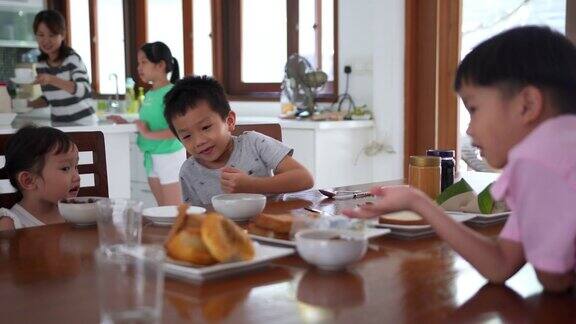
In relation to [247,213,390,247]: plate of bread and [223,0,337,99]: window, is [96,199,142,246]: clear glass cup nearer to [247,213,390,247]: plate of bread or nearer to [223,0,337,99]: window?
[247,213,390,247]: plate of bread

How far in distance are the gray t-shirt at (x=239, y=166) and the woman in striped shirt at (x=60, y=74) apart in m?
2.14

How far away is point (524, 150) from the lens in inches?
35.1

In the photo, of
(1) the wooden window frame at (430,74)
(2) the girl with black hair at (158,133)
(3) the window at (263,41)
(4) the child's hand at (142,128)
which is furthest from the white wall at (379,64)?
→ (4) the child's hand at (142,128)

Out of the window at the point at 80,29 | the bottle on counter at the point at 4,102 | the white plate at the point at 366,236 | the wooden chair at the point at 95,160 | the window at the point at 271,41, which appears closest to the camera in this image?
the white plate at the point at 366,236

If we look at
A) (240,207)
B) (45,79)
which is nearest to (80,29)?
(45,79)

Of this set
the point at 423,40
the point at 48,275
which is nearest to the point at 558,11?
the point at 423,40

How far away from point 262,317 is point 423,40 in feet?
10.7

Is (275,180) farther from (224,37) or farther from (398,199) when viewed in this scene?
(224,37)

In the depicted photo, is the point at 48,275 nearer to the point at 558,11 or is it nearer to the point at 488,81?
the point at 488,81

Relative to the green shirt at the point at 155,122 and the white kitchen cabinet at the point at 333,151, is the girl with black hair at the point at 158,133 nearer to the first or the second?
the green shirt at the point at 155,122

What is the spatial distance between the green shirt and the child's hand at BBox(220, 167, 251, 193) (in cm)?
185

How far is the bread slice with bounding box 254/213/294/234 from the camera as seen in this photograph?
1211mm

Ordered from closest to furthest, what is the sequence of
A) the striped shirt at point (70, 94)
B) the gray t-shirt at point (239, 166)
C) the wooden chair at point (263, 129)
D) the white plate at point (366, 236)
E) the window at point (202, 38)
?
1. the white plate at point (366, 236)
2. the gray t-shirt at point (239, 166)
3. the wooden chair at point (263, 129)
4. the striped shirt at point (70, 94)
5. the window at point (202, 38)

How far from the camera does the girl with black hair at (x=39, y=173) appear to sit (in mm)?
1802
